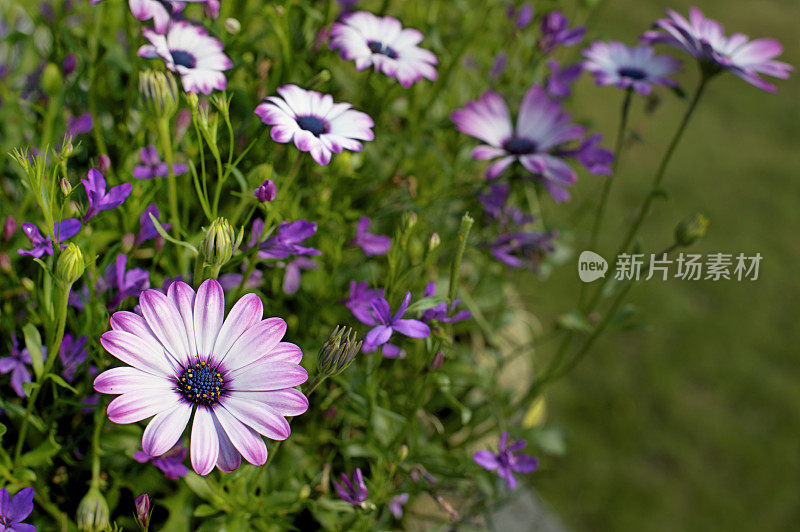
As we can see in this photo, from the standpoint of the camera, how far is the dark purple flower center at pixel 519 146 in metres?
0.56

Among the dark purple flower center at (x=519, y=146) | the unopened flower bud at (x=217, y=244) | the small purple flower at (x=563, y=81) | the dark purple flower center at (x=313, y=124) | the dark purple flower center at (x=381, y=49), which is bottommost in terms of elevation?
the unopened flower bud at (x=217, y=244)

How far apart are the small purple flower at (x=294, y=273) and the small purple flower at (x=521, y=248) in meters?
0.16

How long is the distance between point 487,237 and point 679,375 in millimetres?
895

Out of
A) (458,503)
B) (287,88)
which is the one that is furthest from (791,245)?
(287,88)

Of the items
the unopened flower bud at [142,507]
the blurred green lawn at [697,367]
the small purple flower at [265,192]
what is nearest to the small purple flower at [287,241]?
the small purple flower at [265,192]

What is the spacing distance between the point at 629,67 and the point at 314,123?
303 millimetres

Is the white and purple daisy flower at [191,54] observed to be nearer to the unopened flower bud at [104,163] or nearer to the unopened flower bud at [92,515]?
the unopened flower bud at [104,163]

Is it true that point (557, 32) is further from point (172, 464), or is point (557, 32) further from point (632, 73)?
point (172, 464)

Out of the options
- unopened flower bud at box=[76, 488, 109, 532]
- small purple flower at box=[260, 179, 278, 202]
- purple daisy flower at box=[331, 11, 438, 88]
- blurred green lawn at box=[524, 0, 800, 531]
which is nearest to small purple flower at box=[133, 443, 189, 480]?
unopened flower bud at box=[76, 488, 109, 532]

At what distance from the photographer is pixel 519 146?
1.84 ft

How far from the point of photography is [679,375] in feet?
4.50

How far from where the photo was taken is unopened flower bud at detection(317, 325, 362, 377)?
32 cm

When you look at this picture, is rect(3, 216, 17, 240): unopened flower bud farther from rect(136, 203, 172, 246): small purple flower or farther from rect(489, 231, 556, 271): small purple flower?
rect(489, 231, 556, 271): small purple flower

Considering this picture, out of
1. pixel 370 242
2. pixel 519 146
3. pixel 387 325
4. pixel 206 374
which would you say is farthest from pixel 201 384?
pixel 519 146
